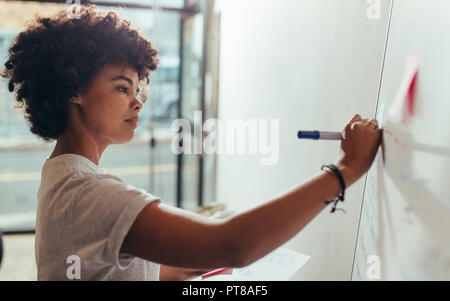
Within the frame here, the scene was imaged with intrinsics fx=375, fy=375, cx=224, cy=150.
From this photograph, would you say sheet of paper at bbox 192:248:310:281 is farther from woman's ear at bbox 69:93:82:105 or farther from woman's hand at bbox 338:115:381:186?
woman's ear at bbox 69:93:82:105

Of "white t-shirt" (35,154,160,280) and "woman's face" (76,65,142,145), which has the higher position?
"woman's face" (76,65,142,145)

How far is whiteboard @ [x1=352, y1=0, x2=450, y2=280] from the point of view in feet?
1.98

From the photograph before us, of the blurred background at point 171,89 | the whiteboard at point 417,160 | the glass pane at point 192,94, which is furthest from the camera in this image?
the glass pane at point 192,94

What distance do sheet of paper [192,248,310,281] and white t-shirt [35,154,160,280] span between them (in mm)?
393

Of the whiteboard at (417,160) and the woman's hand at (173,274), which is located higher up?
the whiteboard at (417,160)

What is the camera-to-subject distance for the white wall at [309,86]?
106 centimetres

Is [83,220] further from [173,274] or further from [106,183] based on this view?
[173,274]

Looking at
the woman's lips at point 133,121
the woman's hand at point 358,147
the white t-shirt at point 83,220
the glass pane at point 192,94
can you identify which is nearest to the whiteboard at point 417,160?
the woman's hand at point 358,147

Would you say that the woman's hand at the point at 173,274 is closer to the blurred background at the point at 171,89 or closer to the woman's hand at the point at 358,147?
the woman's hand at the point at 358,147

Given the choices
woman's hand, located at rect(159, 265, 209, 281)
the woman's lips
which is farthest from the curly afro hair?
woman's hand, located at rect(159, 265, 209, 281)

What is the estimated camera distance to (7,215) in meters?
3.73

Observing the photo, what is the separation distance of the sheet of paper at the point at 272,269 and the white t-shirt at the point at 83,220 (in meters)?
0.39

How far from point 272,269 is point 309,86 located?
65 centimetres
